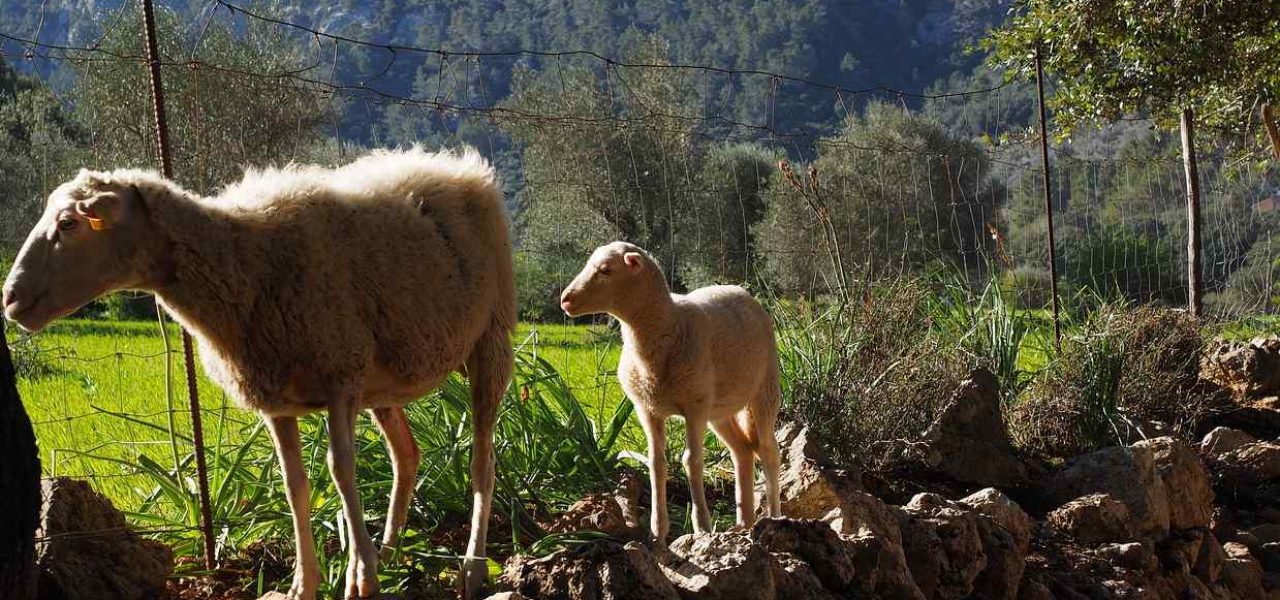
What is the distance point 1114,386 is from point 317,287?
6.79 m

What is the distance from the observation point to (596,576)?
13.5ft

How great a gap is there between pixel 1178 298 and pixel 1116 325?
616 centimetres

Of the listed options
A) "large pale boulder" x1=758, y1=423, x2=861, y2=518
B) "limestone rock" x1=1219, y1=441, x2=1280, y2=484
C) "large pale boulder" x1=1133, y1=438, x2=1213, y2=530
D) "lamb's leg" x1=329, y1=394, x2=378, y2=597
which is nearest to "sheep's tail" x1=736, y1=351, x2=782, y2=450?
"large pale boulder" x1=758, y1=423, x2=861, y2=518

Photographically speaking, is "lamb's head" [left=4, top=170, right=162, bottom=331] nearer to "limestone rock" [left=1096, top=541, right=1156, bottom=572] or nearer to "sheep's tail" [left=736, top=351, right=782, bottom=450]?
"sheep's tail" [left=736, top=351, right=782, bottom=450]

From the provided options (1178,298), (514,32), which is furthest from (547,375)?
(514,32)

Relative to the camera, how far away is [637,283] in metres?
5.43

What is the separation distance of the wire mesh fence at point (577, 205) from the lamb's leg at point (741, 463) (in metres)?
1.04

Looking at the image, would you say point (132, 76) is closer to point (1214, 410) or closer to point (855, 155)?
point (855, 155)

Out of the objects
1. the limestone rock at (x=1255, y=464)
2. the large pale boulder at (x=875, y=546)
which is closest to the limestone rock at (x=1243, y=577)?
the limestone rock at (x=1255, y=464)

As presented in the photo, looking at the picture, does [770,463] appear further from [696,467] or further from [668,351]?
Answer: [668,351]

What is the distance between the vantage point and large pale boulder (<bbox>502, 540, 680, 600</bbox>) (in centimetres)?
407

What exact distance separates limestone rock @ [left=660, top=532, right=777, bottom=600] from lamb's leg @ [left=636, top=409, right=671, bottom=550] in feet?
2.52

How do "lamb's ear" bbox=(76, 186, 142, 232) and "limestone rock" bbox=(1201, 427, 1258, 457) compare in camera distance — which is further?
"limestone rock" bbox=(1201, 427, 1258, 457)

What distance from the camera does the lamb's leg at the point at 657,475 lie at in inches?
213
